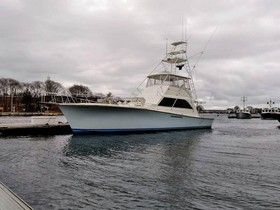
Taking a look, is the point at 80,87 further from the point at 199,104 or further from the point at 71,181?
the point at 71,181

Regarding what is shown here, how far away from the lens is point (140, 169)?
44.0 feet

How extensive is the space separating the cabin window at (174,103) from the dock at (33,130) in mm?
11284

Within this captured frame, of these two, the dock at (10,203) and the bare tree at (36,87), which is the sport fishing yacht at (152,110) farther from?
the bare tree at (36,87)

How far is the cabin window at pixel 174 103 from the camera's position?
3353cm

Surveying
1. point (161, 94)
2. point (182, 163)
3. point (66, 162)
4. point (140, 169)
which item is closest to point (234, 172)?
point (182, 163)

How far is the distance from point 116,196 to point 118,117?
2028cm

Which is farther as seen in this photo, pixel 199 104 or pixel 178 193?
pixel 199 104

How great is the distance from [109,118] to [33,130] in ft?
28.6

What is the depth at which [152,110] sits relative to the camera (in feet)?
102

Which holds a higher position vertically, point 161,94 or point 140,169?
point 161,94

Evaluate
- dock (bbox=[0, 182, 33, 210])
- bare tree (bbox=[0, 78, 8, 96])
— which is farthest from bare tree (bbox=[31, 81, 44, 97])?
dock (bbox=[0, 182, 33, 210])

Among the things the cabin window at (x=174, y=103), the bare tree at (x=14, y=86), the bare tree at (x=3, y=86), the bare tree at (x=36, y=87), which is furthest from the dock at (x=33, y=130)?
the bare tree at (x=3, y=86)

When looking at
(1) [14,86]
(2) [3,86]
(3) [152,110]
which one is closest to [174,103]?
(3) [152,110]

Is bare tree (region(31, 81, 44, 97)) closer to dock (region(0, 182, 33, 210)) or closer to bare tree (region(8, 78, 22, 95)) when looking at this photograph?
bare tree (region(8, 78, 22, 95))
